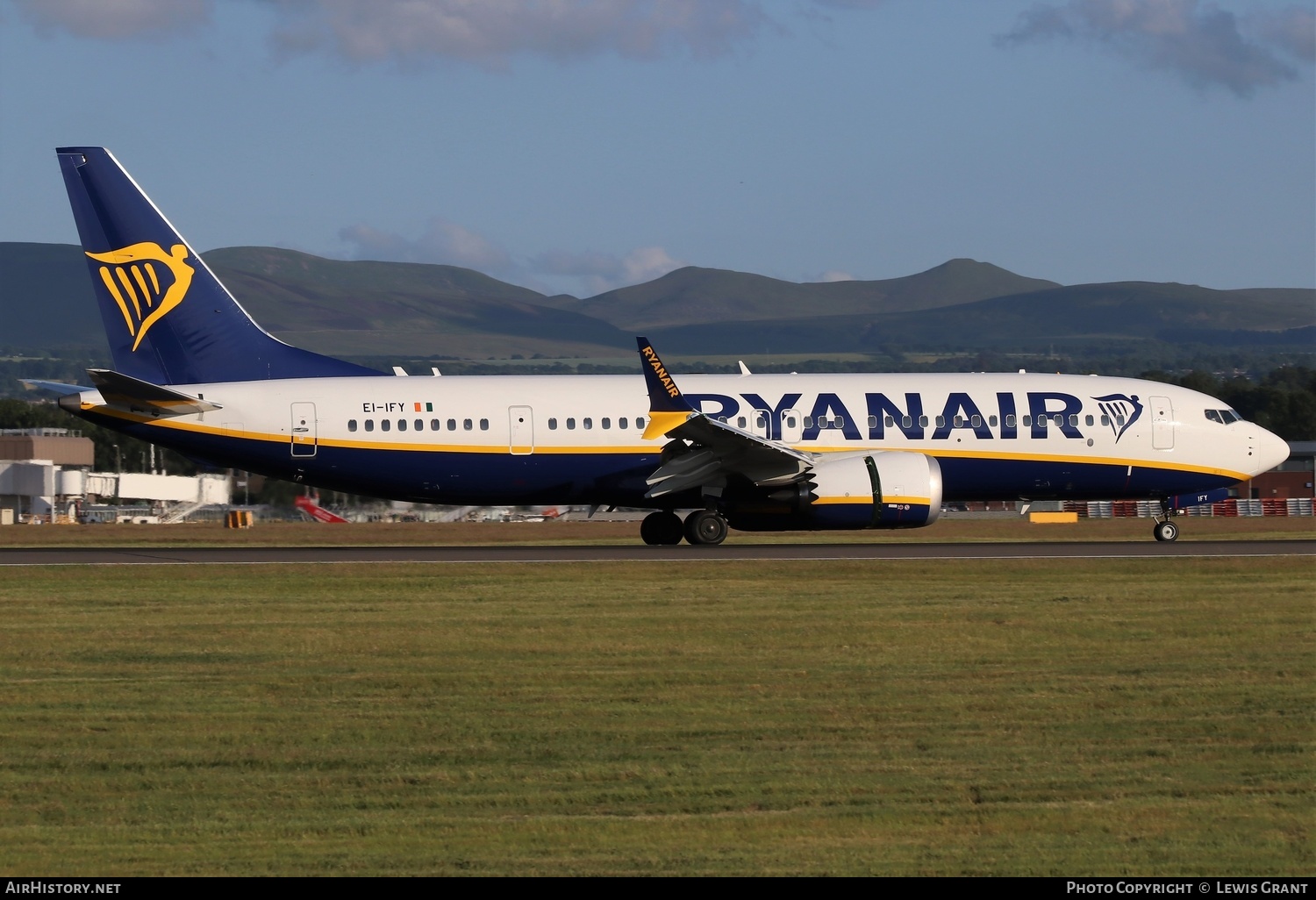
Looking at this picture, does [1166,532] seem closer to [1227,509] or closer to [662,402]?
[662,402]

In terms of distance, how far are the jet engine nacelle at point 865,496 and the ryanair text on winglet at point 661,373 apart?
10.2 ft

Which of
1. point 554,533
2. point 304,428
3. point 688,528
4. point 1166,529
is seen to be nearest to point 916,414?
point 688,528

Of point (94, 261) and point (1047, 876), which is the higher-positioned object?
point (94, 261)

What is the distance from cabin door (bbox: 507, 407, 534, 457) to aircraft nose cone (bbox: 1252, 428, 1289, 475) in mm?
16568

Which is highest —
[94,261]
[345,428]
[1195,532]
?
[94,261]

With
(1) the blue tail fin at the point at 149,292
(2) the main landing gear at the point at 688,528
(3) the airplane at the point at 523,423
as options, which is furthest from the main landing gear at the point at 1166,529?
(1) the blue tail fin at the point at 149,292

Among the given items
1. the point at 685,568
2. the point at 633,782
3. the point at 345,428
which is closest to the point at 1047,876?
the point at 633,782

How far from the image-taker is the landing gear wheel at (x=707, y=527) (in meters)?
33.7

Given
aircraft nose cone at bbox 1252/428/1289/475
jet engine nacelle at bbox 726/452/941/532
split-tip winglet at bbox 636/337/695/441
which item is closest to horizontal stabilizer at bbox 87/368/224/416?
split-tip winglet at bbox 636/337/695/441

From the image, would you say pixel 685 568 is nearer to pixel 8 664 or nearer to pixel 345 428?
pixel 345 428

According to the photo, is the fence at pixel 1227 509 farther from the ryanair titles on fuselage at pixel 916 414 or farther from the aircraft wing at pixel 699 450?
the aircraft wing at pixel 699 450

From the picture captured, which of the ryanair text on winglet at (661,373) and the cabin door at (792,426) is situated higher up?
the ryanair text on winglet at (661,373)

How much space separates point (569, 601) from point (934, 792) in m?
11.6

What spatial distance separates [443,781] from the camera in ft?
40.6
